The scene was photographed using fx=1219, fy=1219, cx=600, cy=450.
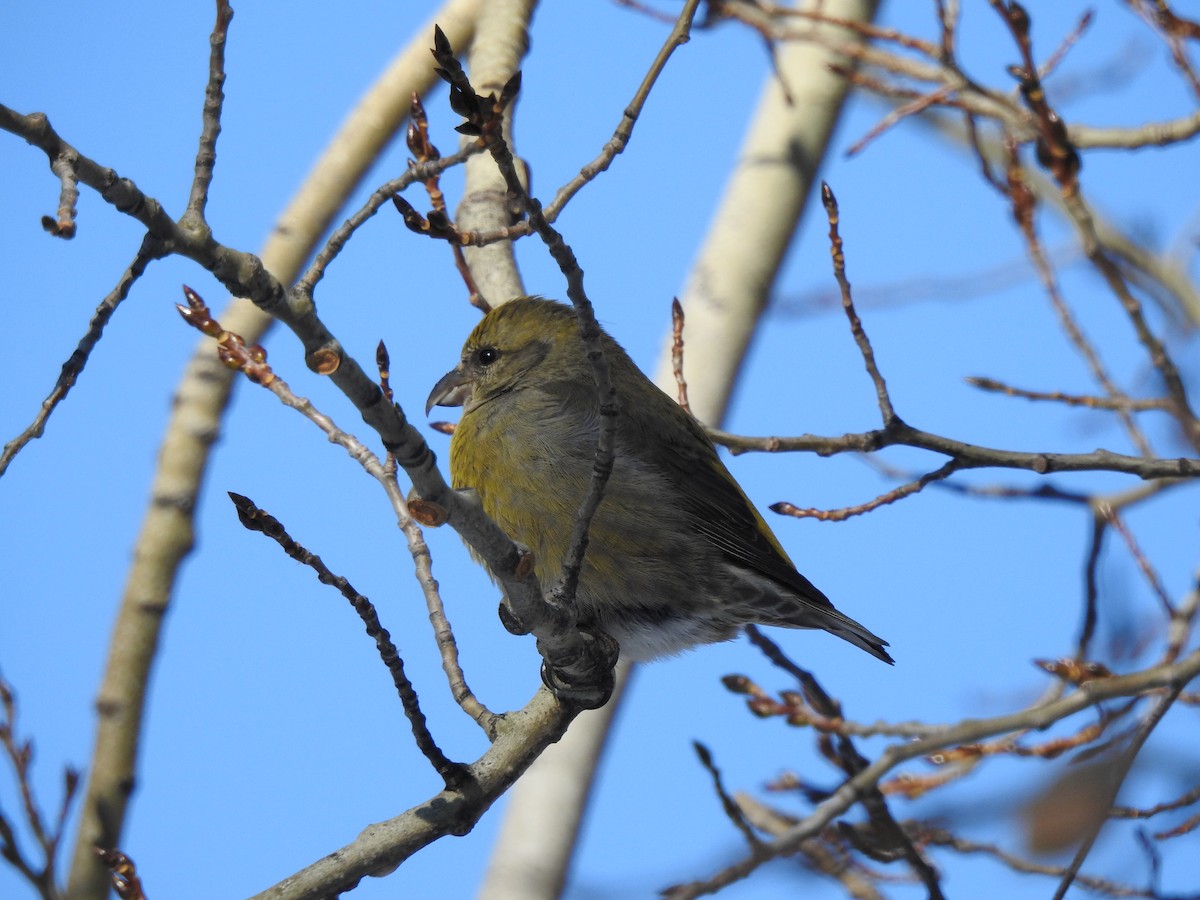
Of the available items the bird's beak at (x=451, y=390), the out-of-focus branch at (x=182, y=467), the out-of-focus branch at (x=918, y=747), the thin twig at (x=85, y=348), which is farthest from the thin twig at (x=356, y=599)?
the bird's beak at (x=451, y=390)

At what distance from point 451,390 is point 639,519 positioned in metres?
1.31

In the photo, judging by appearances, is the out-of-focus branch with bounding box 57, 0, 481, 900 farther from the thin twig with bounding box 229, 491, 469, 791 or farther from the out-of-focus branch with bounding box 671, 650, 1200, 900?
the out-of-focus branch with bounding box 671, 650, 1200, 900

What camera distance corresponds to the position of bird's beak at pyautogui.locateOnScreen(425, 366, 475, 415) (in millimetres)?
5277

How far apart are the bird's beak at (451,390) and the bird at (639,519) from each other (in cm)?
40

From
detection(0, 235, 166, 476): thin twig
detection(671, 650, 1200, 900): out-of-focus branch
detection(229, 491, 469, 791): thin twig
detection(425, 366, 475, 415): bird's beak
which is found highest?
detection(425, 366, 475, 415): bird's beak

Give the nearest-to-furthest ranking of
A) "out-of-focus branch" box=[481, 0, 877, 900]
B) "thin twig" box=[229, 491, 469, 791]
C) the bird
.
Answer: "thin twig" box=[229, 491, 469, 791] < the bird < "out-of-focus branch" box=[481, 0, 877, 900]

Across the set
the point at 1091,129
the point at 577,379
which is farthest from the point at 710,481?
the point at 1091,129

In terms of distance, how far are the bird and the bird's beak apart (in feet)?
1.33

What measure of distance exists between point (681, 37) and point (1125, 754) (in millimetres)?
2738

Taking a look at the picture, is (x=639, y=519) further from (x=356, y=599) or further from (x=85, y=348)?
(x=85, y=348)

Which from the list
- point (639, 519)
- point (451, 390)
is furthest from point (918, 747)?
point (451, 390)

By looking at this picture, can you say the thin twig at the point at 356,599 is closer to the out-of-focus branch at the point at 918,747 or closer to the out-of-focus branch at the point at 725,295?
the out-of-focus branch at the point at 918,747

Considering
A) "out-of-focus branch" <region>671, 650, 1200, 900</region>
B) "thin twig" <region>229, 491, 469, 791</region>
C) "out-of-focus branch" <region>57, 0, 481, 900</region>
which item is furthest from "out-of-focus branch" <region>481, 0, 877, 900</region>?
"out-of-focus branch" <region>671, 650, 1200, 900</region>

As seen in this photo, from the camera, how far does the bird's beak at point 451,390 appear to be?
528cm
